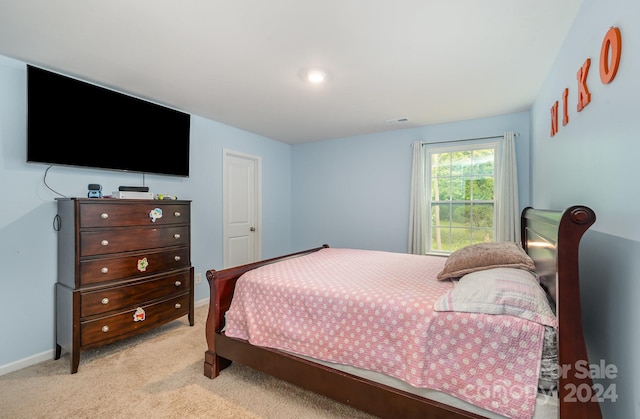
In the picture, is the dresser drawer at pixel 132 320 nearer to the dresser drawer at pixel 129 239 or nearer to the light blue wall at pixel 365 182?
the dresser drawer at pixel 129 239

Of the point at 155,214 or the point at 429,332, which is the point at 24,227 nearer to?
the point at 155,214

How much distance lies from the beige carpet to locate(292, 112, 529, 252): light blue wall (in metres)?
2.72

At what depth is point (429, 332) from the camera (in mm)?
1401

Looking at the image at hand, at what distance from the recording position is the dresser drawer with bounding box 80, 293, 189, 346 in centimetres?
222

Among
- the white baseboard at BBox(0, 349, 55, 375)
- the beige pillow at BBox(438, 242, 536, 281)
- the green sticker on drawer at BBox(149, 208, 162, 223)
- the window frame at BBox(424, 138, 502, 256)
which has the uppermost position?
the window frame at BBox(424, 138, 502, 256)

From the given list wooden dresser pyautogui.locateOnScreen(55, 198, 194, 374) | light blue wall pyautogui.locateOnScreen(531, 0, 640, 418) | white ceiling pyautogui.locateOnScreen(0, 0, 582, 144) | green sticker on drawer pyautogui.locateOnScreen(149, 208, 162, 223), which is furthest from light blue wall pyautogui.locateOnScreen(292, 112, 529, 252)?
green sticker on drawer pyautogui.locateOnScreen(149, 208, 162, 223)

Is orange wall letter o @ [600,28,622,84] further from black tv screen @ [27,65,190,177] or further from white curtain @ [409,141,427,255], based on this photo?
black tv screen @ [27,65,190,177]

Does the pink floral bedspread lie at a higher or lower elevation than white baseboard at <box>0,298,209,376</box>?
higher

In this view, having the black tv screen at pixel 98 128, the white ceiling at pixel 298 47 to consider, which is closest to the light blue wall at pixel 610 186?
the white ceiling at pixel 298 47

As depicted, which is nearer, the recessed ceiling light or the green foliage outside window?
the recessed ceiling light

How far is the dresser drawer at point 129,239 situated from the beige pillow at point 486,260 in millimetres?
2439

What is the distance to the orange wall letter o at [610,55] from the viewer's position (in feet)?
3.78

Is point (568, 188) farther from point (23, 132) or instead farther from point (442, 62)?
point (23, 132)

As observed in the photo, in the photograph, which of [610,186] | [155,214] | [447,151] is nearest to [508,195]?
[447,151]
